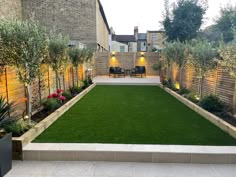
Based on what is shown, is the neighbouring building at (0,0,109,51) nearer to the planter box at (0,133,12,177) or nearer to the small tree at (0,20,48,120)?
the small tree at (0,20,48,120)

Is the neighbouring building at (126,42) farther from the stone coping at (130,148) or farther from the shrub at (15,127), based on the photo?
the stone coping at (130,148)

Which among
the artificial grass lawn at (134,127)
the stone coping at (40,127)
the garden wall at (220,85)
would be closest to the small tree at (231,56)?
the garden wall at (220,85)

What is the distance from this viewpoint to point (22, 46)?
145 inches

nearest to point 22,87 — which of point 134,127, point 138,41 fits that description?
point 134,127

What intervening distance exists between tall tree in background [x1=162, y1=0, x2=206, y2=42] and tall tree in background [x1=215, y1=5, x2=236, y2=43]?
1.74 m

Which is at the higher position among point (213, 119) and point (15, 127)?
point (15, 127)

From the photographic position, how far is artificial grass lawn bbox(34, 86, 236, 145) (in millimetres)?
3709

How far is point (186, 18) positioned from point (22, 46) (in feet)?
62.2

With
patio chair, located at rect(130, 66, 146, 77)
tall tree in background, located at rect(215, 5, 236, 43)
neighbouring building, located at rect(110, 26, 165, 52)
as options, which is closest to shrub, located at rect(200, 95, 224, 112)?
patio chair, located at rect(130, 66, 146, 77)

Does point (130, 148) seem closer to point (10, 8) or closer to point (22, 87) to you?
point (22, 87)

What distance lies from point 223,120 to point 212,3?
61.4 ft

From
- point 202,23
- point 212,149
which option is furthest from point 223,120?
point 202,23

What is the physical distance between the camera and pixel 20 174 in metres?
2.75

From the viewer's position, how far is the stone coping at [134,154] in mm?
Answer: 3102
